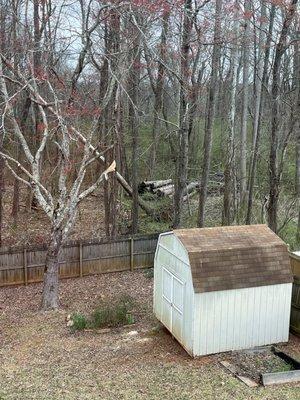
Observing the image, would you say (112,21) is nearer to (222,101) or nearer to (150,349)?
(150,349)

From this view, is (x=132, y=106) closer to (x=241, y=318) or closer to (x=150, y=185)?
(x=150, y=185)

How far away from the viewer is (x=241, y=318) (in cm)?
940

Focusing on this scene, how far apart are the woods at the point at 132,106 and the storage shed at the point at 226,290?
369 cm

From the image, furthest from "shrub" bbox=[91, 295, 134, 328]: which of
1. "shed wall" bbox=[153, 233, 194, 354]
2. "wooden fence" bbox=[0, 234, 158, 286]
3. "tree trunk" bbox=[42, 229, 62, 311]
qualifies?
"wooden fence" bbox=[0, 234, 158, 286]

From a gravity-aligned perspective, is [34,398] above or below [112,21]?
below

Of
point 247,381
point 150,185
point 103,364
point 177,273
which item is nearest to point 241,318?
point 247,381

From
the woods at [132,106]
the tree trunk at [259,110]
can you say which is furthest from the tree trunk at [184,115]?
the tree trunk at [259,110]

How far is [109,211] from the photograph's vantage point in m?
17.3

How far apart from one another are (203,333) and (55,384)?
9.68 ft

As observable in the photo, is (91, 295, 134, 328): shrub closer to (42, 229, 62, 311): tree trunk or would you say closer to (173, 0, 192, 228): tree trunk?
(42, 229, 62, 311): tree trunk

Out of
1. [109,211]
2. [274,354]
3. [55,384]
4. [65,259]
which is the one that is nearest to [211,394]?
[274,354]

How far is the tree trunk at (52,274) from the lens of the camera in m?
11.8

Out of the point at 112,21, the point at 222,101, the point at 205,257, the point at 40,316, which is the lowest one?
the point at 40,316

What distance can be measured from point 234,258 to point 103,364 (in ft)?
11.0
